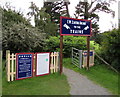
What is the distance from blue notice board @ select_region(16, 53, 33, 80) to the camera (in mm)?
5293

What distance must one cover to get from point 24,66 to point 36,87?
4.26 ft

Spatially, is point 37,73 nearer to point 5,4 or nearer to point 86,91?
point 86,91

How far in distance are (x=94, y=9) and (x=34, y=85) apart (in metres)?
20.8

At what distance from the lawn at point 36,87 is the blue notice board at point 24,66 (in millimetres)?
246

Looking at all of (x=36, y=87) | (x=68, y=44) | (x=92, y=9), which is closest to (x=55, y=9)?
(x=92, y=9)

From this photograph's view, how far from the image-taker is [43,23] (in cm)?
1753

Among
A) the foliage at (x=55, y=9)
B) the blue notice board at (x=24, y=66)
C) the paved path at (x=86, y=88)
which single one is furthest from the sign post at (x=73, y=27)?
the foliage at (x=55, y=9)

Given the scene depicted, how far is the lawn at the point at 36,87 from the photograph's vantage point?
4.12 meters

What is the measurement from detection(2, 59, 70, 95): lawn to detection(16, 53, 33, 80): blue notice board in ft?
0.81

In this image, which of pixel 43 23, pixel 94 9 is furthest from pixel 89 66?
pixel 94 9

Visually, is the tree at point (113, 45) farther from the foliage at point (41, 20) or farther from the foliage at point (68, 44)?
the foliage at point (41, 20)

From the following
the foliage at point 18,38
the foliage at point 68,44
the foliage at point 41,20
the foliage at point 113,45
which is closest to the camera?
the foliage at point 113,45

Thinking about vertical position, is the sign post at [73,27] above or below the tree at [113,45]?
above

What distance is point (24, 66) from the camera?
545cm
